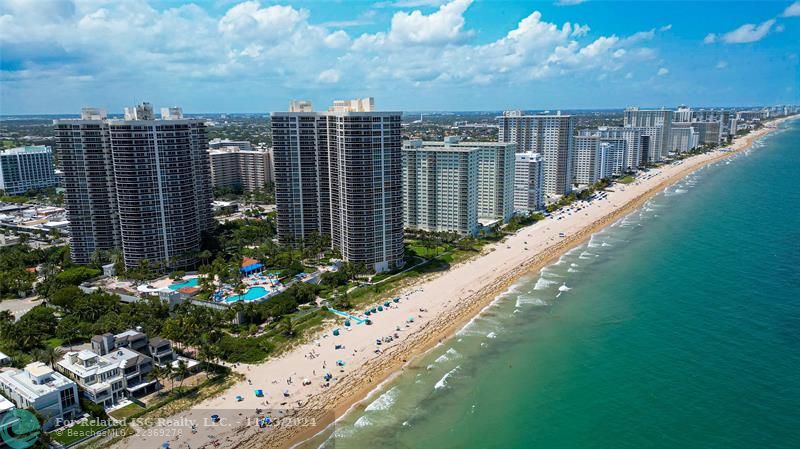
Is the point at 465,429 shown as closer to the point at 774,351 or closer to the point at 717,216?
the point at 774,351

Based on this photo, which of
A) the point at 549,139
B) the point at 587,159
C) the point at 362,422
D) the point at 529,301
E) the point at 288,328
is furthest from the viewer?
the point at 587,159

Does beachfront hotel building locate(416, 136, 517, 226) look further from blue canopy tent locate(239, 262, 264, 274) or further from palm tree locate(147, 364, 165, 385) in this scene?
palm tree locate(147, 364, 165, 385)

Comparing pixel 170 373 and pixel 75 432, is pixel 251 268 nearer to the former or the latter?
pixel 170 373

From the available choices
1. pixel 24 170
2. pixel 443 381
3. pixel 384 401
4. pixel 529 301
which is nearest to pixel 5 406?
pixel 384 401

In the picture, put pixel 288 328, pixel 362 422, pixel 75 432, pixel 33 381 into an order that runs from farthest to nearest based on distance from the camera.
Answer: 1. pixel 288 328
2. pixel 362 422
3. pixel 33 381
4. pixel 75 432

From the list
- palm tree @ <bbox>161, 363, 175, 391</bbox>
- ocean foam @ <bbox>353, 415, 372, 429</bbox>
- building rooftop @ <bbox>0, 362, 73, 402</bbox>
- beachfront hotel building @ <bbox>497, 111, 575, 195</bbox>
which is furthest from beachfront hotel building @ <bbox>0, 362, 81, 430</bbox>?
beachfront hotel building @ <bbox>497, 111, 575, 195</bbox>

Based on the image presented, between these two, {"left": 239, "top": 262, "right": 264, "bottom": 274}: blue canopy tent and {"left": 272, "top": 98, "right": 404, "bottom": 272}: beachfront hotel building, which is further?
{"left": 239, "top": 262, "right": 264, "bottom": 274}: blue canopy tent
